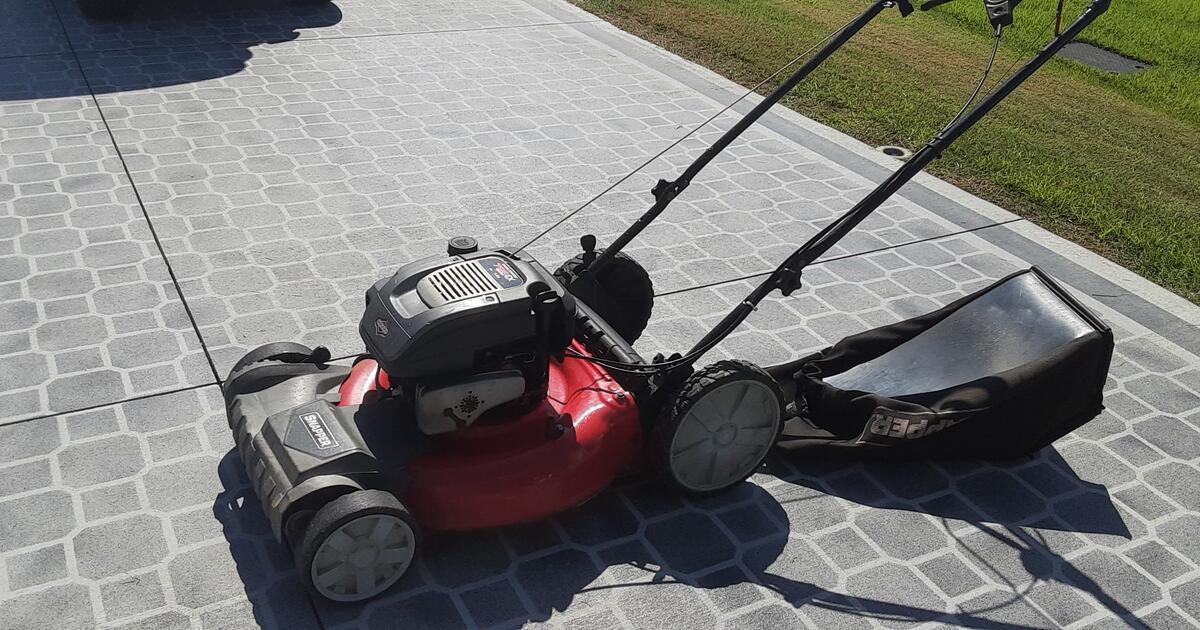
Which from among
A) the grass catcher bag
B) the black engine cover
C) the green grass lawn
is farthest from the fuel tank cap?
the green grass lawn

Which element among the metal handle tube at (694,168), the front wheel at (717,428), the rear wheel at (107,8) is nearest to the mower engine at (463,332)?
the front wheel at (717,428)

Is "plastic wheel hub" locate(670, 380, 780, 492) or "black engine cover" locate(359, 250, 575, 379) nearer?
"black engine cover" locate(359, 250, 575, 379)

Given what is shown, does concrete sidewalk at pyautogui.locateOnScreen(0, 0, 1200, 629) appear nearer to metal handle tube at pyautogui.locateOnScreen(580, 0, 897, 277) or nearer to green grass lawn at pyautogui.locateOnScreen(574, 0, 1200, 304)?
green grass lawn at pyautogui.locateOnScreen(574, 0, 1200, 304)

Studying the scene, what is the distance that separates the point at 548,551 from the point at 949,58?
27.8 ft

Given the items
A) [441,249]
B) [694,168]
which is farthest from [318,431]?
[441,249]

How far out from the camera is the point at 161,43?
948 centimetres

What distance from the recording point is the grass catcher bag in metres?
4.66

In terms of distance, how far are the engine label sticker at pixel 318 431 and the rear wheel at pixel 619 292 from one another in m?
1.37

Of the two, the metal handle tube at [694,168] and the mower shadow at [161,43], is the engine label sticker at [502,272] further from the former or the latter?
the mower shadow at [161,43]

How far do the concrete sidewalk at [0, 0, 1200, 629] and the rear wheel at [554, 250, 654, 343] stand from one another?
23.8 inches

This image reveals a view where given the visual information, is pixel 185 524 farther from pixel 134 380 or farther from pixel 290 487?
pixel 134 380

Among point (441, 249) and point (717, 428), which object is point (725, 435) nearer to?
point (717, 428)

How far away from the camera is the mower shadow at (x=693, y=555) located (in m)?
3.88

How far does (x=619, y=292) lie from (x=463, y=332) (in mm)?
1463
